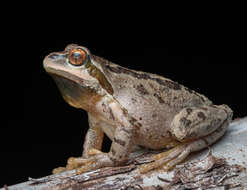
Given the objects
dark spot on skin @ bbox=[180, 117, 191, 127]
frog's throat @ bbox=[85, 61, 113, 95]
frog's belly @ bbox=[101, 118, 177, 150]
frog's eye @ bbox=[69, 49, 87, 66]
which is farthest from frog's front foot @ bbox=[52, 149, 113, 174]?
frog's eye @ bbox=[69, 49, 87, 66]

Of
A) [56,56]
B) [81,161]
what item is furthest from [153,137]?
[56,56]

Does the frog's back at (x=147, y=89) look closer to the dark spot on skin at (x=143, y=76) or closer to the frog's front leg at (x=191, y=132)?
the dark spot on skin at (x=143, y=76)

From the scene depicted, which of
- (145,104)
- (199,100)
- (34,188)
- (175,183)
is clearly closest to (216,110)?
(199,100)

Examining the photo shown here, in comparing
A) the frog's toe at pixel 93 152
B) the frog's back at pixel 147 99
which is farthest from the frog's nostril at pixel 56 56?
the frog's toe at pixel 93 152

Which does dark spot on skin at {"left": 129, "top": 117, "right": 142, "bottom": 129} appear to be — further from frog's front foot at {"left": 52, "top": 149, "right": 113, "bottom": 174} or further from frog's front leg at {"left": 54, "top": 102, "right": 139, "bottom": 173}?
frog's front foot at {"left": 52, "top": 149, "right": 113, "bottom": 174}

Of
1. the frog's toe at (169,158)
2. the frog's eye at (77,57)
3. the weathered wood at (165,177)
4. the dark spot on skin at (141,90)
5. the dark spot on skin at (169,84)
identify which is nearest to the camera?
the weathered wood at (165,177)

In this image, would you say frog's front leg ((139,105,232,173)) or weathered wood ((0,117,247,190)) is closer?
weathered wood ((0,117,247,190))

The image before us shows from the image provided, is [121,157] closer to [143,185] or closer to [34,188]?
[143,185]
